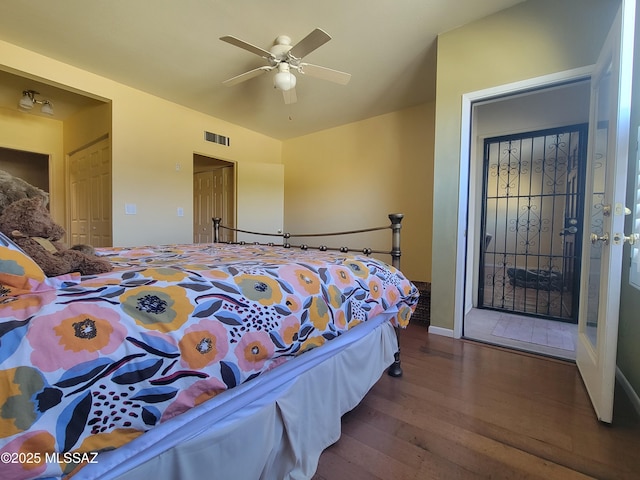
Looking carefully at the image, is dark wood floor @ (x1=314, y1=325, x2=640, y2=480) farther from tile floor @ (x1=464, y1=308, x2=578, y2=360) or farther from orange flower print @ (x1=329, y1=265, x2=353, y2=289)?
orange flower print @ (x1=329, y1=265, x2=353, y2=289)

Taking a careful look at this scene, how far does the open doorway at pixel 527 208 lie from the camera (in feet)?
10.3

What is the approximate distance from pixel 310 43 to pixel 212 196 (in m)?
3.58

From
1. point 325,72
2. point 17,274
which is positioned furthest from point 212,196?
point 17,274

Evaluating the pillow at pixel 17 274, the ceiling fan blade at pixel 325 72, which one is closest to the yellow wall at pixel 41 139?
the ceiling fan blade at pixel 325 72

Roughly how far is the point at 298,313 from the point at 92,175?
13.3ft

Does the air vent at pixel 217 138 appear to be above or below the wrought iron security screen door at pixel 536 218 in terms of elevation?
above

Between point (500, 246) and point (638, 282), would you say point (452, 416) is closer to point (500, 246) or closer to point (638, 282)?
point (638, 282)

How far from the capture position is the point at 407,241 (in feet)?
12.9

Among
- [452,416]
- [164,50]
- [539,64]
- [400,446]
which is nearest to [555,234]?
[539,64]

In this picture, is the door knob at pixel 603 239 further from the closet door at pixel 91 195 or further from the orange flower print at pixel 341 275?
the closet door at pixel 91 195

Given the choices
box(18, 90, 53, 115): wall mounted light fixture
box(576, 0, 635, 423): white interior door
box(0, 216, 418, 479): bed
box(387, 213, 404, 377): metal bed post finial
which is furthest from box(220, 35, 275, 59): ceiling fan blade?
box(18, 90, 53, 115): wall mounted light fixture

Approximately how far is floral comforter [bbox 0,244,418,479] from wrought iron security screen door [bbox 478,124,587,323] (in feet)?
11.3

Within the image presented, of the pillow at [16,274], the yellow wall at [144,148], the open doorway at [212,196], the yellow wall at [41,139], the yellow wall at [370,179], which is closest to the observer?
the pillow at [16,274]

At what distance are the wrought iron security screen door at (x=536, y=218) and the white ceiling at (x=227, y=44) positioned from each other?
1.32 metres
